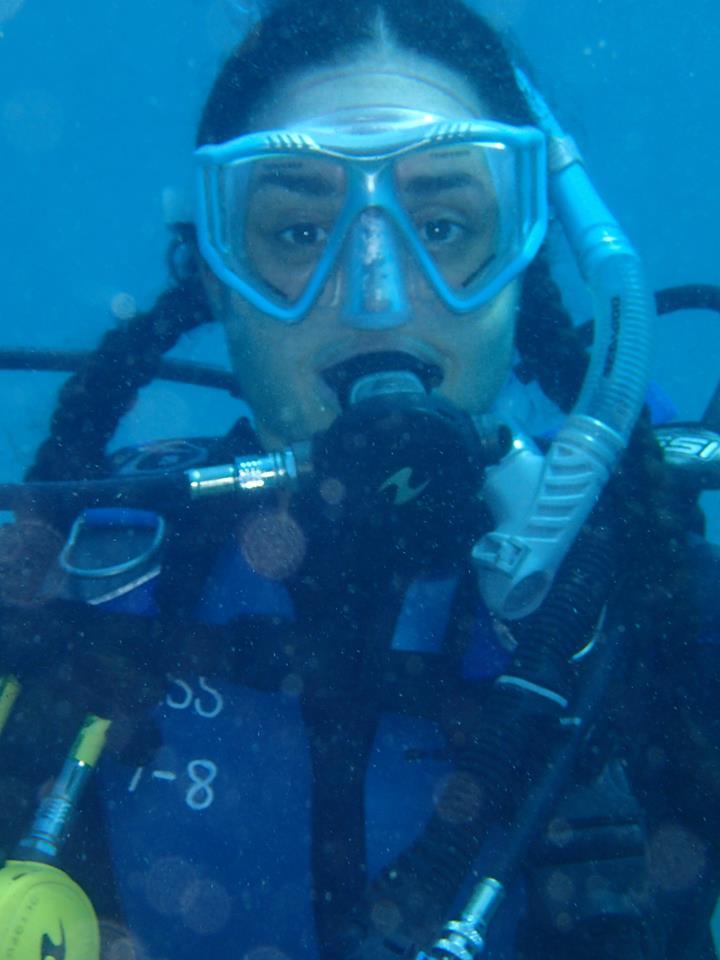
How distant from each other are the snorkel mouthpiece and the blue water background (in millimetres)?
8571

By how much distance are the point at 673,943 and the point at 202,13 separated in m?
12.4

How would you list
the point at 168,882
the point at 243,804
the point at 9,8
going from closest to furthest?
the point at 168,882, the point at 243,804, the point at 9,8

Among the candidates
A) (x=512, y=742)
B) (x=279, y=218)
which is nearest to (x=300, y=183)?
(x=279, y=218)

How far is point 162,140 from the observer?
45.1 feet

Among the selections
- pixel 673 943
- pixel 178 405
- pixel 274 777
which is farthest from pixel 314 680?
pixel 178 405

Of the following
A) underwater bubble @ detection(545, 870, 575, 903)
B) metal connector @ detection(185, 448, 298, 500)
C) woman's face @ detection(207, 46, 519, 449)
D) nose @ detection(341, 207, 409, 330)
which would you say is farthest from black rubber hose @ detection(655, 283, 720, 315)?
underwater bubble @ detection(545, 870, 575, 903)

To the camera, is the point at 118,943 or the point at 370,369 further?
the point at 370,369

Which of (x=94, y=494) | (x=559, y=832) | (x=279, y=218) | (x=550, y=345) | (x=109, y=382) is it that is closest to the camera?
(x=559, y=832)

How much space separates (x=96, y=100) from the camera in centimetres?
1340

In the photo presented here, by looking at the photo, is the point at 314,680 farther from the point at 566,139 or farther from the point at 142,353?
the point at 566,139

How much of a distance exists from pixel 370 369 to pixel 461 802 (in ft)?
3.66

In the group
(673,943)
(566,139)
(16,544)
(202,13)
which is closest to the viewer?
(673,943)

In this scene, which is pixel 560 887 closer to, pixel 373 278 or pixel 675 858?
pixel 675 858

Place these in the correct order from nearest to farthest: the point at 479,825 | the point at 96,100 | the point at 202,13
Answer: the point at 479,825, the point at 202,13, the point at 96,100
